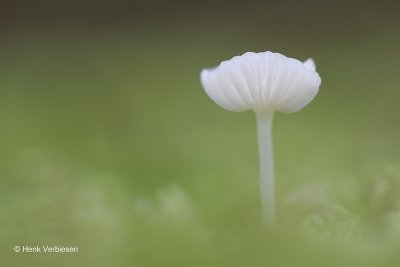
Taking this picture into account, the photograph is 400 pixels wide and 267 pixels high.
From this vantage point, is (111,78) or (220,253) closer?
(220,253)

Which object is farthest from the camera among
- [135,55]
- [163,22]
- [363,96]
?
[163,22]

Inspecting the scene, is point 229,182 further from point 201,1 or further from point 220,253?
point 201,1

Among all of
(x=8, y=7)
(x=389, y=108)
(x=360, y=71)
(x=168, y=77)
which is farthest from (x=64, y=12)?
(x=389, y=108)

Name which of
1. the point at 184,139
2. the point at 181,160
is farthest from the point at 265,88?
the point at 184,139

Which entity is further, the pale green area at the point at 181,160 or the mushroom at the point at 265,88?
the mushroom at the point at 265,88

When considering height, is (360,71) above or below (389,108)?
above

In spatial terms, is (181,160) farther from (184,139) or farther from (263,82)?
(263,82)
